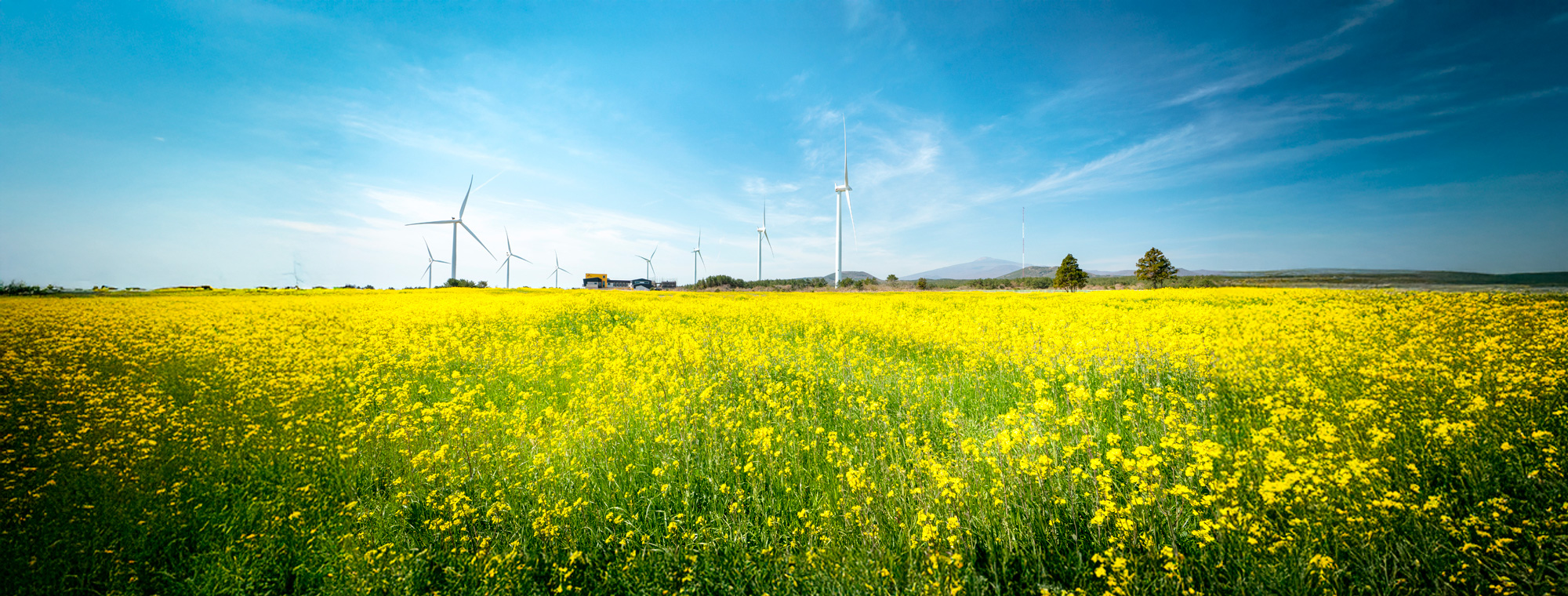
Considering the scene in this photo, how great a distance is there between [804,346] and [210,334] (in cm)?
1613

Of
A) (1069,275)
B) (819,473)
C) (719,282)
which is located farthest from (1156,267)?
(819,473)

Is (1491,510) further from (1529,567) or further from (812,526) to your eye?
(812,526)

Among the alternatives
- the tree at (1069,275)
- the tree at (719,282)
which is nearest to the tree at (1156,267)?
the tree at (1069,275)

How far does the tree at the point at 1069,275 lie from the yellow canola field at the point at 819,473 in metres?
66.9

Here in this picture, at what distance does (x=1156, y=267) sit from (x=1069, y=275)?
1226 centimetres

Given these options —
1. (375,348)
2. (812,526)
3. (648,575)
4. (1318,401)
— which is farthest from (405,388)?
(1318,401)

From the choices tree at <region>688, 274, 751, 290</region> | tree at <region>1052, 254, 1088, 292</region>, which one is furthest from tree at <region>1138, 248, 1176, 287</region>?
tree at <region>688, 274, 751, 290</region>

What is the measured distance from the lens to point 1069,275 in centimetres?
6975

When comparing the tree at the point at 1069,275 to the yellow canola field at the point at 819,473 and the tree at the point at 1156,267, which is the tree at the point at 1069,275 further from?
the yellow canola field at the point at 819,473

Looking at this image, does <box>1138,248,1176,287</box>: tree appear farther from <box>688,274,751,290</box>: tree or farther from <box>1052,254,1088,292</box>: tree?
<box>688,274,751,290</box>: tree

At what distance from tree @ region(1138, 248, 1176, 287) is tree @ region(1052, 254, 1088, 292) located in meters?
8.44

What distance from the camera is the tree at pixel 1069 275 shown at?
228 feet

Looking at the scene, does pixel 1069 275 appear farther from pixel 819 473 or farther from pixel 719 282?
pixel 819 473

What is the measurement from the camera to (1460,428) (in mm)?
3863
